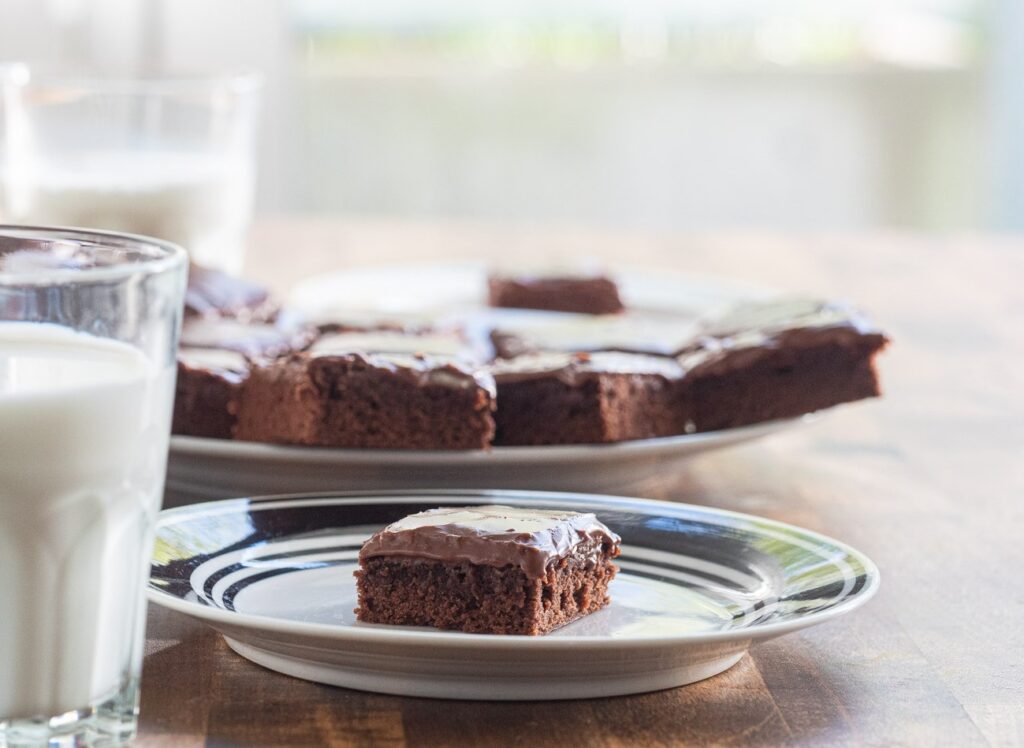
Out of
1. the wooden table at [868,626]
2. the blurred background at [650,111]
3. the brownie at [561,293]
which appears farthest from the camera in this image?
the blurred background at [650,111]

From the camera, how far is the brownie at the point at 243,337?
1.21m

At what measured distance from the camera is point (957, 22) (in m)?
4.22

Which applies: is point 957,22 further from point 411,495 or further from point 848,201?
point 411,495

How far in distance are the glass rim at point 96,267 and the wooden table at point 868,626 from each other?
0.22 m

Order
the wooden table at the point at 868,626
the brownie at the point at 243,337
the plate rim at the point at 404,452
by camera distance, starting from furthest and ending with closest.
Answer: the brownie at the point at 243,337, the plate rim at the point at 404,452, the wooden table at the point at 868,626

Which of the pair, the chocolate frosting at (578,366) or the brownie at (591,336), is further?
the brownie at (591,336)

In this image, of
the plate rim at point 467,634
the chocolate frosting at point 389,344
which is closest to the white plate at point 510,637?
the plate rim at point 467,634

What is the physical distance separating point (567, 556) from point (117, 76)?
3.87ft

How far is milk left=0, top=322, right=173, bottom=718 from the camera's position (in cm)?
59

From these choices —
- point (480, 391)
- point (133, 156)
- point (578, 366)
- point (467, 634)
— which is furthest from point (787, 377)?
point (133, 156)

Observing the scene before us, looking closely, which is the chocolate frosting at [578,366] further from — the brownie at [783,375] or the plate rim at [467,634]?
the plate rim at [467,634]

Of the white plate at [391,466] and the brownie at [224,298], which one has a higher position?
the brownie at [224,298]

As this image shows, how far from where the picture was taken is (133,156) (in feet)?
5.26

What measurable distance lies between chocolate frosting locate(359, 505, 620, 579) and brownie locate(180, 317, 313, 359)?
0.43 m
